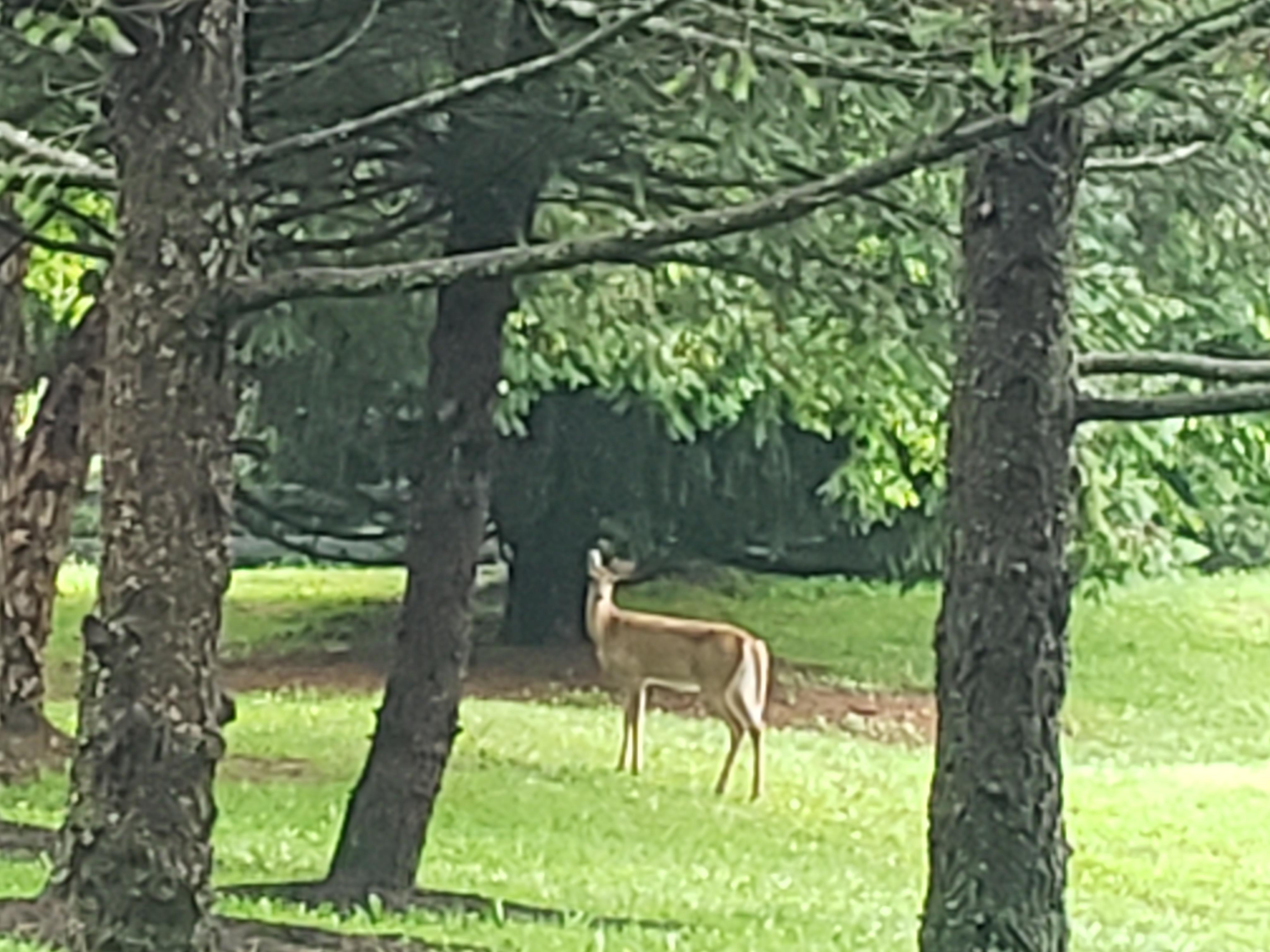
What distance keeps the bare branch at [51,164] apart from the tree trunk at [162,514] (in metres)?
0.13

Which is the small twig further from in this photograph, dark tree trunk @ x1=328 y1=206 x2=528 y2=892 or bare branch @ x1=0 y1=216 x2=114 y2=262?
dark tree trunk @ x1=328 y1=206 x2=528 y2=892

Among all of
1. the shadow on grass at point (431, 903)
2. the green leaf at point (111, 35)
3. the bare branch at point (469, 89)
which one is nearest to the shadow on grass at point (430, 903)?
the shadow on grass at point (431, 903)

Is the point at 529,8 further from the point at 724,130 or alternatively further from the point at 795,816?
the point at 795,816

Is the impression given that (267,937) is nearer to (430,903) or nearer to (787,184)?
(430,903)

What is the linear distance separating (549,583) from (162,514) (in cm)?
1956

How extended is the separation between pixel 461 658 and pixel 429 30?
8.00 feet

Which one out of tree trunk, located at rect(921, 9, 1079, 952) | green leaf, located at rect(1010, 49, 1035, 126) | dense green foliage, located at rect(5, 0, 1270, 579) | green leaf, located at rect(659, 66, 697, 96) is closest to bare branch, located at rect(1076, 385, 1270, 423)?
tree trunk, located at rect(921, 9, 1079, 952)

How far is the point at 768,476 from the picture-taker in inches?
921

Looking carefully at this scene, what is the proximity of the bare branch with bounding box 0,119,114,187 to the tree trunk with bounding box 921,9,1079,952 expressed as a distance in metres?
2.17

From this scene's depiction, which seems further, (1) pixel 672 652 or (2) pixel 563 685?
(2) pixel 563 685

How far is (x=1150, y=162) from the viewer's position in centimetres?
688

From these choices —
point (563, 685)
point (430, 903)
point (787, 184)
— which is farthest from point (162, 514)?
point (563, 685)

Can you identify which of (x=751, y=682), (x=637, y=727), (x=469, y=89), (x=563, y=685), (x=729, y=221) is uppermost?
(x=469, y=89)

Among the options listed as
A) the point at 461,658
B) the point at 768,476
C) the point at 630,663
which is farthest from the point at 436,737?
the point at 768,476
